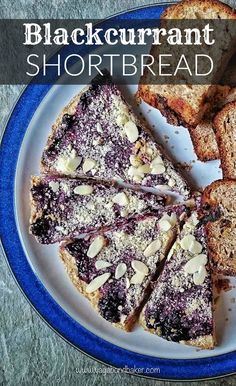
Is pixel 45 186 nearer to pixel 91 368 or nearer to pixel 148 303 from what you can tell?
pixel 148 303

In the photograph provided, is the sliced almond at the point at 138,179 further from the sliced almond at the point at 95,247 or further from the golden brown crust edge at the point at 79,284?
the golden brown crust edge at the point at 79,284

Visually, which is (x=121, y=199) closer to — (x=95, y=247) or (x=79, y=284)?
(x=95, y=247)

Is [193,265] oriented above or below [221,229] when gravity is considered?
below

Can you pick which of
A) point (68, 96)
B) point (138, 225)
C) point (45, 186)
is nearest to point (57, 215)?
point (45, 186)

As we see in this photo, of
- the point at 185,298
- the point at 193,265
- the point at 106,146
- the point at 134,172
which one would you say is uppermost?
the point at 106,146

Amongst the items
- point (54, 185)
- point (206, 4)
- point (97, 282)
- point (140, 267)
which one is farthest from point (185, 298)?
point (206, 4)

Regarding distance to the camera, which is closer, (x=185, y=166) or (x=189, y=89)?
(x=189, y=89)

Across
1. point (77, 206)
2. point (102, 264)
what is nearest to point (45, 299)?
point (102, 264)
